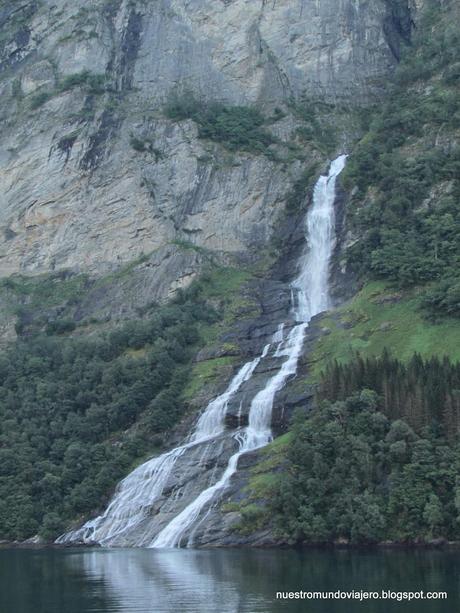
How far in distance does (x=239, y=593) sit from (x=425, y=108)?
9432cm

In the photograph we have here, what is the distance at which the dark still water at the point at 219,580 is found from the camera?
42344 mm

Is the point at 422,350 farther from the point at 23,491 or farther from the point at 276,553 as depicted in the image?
the point at 23,491

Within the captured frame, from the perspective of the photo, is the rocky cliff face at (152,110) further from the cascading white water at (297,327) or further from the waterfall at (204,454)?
the waterfall at (204,454)

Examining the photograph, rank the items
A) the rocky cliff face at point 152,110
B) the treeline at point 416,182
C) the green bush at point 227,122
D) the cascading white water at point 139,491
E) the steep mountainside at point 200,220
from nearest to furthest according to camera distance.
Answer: the cascading white water at point 139,491 → the steep mountainside at point 200,220 → the treeline at point 416,182 → the rocky cliff face at point 152,110 → the green bush at point 227,122

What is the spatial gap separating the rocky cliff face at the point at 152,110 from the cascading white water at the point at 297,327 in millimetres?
8975

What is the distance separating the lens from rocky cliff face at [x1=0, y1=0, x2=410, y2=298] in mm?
136875

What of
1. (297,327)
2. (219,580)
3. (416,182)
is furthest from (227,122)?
(219,580)

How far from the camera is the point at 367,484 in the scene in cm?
7150

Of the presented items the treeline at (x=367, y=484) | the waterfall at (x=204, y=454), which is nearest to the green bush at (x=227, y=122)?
the waterfall at (x=204, y=454)

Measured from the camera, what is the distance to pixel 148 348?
112 meters

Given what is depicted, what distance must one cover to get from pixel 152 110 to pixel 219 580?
107559mm

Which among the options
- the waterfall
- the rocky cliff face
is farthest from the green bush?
the waterfall

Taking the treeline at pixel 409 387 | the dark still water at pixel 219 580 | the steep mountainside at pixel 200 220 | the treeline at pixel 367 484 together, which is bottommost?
the dark still water at pixel 219 580

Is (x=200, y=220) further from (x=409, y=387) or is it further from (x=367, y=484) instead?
(x=367, y=484)
